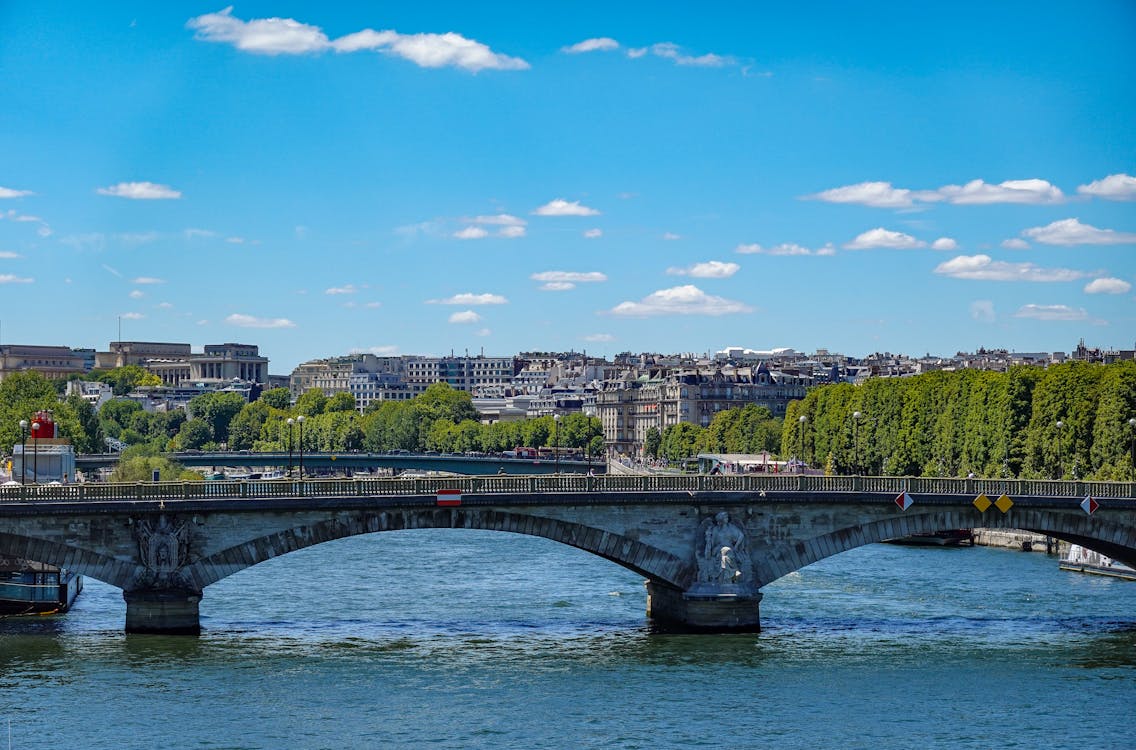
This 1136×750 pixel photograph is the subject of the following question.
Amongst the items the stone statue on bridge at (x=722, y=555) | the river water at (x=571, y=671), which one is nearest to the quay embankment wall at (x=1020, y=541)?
the river water at (x=571, y=671)

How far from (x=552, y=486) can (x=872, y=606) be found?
14.2 metres

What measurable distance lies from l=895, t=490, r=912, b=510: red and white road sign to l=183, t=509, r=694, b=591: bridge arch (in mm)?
7217

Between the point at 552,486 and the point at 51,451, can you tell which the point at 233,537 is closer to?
the point at 552,486

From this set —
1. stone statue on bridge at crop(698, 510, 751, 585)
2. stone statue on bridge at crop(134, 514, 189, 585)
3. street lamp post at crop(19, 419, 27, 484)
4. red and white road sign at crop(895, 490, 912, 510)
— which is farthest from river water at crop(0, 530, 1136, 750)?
street lamp post at crop(19, 419, 27, 484)

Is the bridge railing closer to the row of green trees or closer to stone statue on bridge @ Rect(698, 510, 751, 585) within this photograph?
stone statue on bridge @ Rect(698, 510, 751, 585)

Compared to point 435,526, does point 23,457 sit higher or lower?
higher

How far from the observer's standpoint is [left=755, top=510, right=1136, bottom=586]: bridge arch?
206ft

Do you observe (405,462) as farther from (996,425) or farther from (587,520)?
(587,520)

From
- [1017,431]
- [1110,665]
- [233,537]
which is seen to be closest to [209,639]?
[233,537]

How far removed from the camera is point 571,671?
2154 inches

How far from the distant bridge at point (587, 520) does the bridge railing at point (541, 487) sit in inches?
2.7

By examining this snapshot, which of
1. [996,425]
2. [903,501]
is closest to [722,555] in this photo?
[903,501]

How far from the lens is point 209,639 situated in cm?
5797

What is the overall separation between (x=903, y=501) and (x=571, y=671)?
47.0ft
